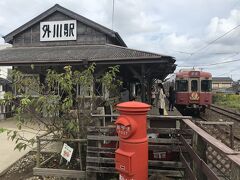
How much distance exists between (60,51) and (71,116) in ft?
34.6

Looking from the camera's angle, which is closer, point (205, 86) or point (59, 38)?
point (59, 38)

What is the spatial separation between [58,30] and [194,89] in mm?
9659

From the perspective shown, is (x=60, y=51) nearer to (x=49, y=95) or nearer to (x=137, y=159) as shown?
(x=49, y=95)

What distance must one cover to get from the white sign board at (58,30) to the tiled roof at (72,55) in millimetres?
810

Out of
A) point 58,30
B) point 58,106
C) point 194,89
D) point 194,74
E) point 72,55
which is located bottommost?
point 58,106

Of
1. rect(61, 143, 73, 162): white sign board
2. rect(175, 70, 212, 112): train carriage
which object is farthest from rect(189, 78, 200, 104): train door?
rect(61, 143, 73, 162): white sign board

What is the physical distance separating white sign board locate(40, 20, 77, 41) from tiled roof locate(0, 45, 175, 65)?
81 centimetres

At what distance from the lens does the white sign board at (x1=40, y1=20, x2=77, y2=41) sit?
60.1 ft

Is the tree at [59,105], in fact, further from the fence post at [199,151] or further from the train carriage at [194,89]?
the train carriage at [194,89]

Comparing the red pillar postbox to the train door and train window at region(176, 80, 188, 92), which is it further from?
train window at region(176, 80, 188, 92)

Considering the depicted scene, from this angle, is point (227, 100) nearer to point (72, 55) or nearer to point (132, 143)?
point (72, 55)

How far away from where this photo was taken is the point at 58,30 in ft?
61.2

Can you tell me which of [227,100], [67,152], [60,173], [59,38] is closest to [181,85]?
[59,38]

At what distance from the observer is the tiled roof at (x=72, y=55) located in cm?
1281
